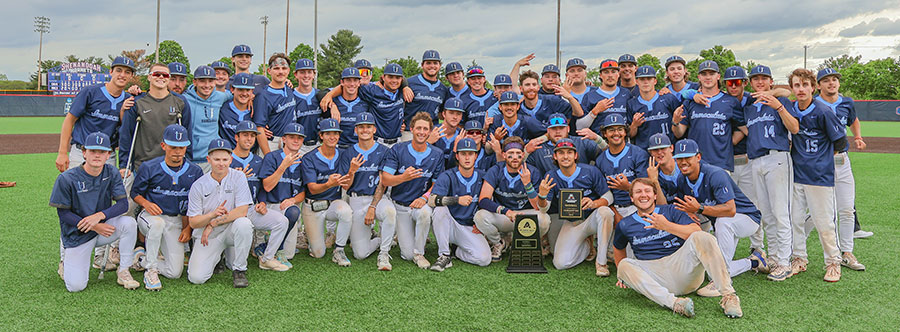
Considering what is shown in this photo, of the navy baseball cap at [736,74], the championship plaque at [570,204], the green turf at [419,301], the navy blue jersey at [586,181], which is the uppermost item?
the navy baseball cap at [736,74]

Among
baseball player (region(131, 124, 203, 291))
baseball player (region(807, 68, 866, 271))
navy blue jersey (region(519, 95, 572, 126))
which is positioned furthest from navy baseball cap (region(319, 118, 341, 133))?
baseball player (region(807, 68, 866, 271))

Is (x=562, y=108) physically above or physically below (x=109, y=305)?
above

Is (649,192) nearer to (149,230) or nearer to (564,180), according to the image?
(564,180)

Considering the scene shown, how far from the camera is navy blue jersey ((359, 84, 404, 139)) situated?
8.66 metres

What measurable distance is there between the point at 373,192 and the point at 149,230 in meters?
2.61

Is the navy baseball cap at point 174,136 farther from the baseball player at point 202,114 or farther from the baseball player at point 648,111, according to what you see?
the baseball player at point 648,111

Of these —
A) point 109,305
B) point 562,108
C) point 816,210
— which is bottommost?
point 109,305

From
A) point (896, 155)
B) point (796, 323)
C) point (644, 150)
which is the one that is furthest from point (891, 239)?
point (896, 155)

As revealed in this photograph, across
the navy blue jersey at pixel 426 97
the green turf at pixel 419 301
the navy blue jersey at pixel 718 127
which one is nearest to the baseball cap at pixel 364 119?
the navy blue jersey at pixel 426 97

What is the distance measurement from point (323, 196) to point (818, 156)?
5.65 m

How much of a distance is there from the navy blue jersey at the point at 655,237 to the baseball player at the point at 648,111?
194 centimetres

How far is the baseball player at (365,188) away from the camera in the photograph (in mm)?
7436

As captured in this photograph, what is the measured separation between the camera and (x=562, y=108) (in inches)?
320

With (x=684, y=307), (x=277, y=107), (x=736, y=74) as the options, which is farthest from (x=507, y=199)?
(x=277, y=107)
